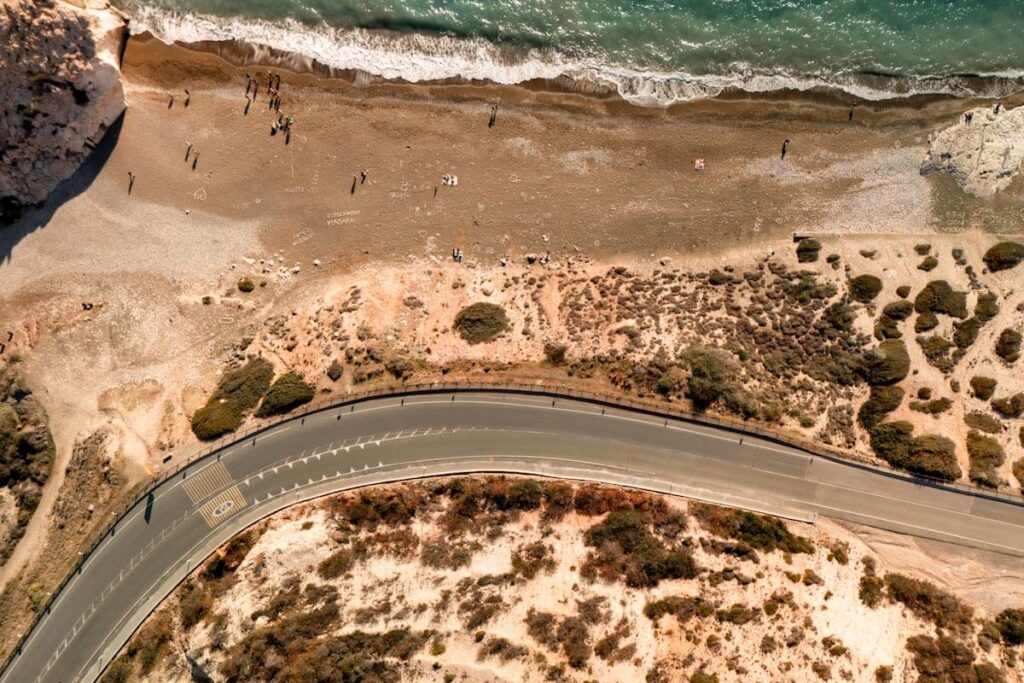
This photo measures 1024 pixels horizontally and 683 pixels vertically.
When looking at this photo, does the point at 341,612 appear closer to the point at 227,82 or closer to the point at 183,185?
the point at 183,185

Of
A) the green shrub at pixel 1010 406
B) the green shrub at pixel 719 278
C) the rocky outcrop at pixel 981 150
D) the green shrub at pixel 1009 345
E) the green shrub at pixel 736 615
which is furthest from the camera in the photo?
the rocky outcrop at pixel 981 150

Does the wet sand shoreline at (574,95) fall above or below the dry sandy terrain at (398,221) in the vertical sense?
above

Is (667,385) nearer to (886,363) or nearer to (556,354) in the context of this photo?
(556,354)

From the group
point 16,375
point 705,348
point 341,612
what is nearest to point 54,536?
point 16,375

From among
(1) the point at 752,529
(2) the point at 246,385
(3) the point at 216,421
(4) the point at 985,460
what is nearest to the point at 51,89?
(2) the point at 246,385

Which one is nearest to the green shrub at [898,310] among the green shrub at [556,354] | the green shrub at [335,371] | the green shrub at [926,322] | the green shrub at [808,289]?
the green shrub at [926,322]

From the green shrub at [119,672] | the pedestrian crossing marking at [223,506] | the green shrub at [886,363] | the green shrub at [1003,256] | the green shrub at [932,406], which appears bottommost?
the green shrub at [119,672]

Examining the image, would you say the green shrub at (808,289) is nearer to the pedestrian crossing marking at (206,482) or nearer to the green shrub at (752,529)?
the green shrub at (752,529)

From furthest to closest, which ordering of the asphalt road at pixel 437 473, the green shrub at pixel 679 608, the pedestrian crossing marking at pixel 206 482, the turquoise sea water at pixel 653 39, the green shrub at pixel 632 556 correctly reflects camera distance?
the turquoise sea water at pixel 653 39
the pedestrian crossing marking at pixel 206 482
the asphalt road at pixel 437 473
the green shrub at pixel 632 556
the green shrub at pixel 679 608
